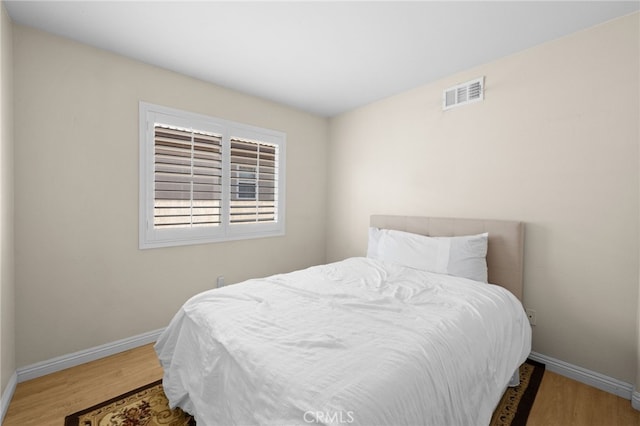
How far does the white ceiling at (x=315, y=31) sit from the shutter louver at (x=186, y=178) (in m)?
0.61

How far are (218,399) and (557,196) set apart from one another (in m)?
2.55

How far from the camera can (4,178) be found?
174 centimetres

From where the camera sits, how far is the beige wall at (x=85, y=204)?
201cm

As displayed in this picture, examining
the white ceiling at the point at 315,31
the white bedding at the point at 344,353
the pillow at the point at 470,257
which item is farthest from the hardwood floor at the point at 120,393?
the white ceiling at the point at 315,31

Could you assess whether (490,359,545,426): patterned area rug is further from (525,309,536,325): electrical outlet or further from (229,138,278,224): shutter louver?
(229,138,278,224): shutter louver

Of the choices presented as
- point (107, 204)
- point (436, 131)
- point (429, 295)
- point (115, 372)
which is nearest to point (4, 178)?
point (107, 204)

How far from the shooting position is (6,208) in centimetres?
178

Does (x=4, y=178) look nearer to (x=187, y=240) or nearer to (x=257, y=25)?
(x=187, y=240)

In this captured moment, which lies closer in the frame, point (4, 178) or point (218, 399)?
point (218, 399)

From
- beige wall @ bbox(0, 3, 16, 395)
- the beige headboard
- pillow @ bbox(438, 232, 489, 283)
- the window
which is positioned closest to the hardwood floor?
beige wall @ bbox(0, 3, 16, 395)

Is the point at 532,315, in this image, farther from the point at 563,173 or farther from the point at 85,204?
the point at 85,204

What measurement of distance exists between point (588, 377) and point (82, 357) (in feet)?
12.2

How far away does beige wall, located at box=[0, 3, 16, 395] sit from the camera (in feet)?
5.52

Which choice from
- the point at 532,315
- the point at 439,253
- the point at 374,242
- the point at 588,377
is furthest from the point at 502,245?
the point at 374,242
